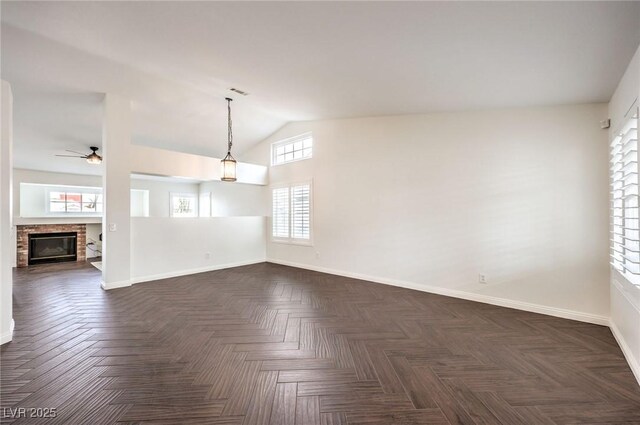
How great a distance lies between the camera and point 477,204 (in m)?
3.88

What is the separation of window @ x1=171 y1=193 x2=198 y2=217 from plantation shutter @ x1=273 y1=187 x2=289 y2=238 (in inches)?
182

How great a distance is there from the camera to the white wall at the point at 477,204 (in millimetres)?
3211

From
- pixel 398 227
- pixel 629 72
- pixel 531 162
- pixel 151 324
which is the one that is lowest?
pixel 151 324

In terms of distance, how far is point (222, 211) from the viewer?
852 cm

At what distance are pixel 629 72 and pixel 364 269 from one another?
4.07 m

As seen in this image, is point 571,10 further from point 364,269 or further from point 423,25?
point 364,269

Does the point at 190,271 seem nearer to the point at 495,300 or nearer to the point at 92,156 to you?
the point at 92,156

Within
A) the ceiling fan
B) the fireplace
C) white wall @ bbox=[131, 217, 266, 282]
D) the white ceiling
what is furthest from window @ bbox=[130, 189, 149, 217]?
white wall @ bbox=[131, 217, 266, 282]

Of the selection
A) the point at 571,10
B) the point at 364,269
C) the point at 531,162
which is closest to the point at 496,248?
the point at 531,162

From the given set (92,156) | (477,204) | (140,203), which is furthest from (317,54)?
(140,203)

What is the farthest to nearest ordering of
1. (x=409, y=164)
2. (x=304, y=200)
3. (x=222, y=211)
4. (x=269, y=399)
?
(x=222, y=211) → (x=304, y=200) → (x=409, y=164) → (x=269, y=399)

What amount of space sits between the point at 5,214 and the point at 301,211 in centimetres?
442

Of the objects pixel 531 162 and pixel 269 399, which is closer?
pixel 269 399

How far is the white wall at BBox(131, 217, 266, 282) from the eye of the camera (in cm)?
495
